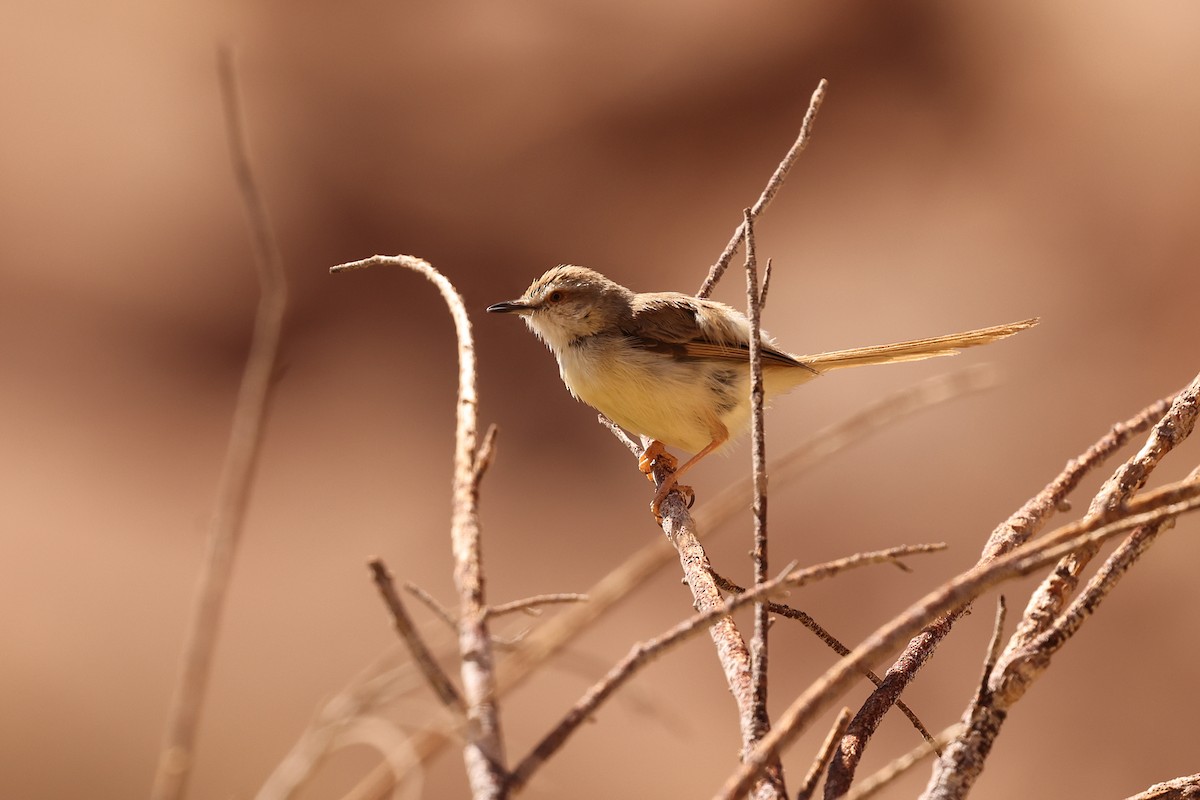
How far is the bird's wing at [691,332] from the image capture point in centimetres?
399

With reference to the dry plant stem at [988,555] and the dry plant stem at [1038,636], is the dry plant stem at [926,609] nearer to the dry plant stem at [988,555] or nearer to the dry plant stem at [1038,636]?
the dry plant stem at [1038,636]

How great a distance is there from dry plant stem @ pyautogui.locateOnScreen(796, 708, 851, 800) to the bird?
8.55 ft

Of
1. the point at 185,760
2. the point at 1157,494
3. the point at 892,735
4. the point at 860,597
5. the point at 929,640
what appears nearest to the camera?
Answer: the point at 185,760

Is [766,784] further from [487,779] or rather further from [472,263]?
[472,263]

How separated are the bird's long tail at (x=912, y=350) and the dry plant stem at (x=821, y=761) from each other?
2.56 meters

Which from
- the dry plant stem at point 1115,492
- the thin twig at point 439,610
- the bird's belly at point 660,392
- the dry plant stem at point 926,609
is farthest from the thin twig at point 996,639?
the bird's belly at point 660,392

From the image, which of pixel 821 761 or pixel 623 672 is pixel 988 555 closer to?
pixel 821 761

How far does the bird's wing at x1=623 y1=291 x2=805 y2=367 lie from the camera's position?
3.99 m

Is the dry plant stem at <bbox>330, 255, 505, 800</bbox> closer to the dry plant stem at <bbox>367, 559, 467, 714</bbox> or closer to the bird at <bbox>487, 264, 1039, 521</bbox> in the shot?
the dry plant stem at <bbox>367, 559, 467, 714</bbox>

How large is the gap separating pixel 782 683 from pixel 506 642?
8.66 metres

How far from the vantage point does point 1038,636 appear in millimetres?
1117

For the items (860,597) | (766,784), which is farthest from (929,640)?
(860,597)

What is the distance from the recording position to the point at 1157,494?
0.91 meters

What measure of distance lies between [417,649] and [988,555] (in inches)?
35.5
